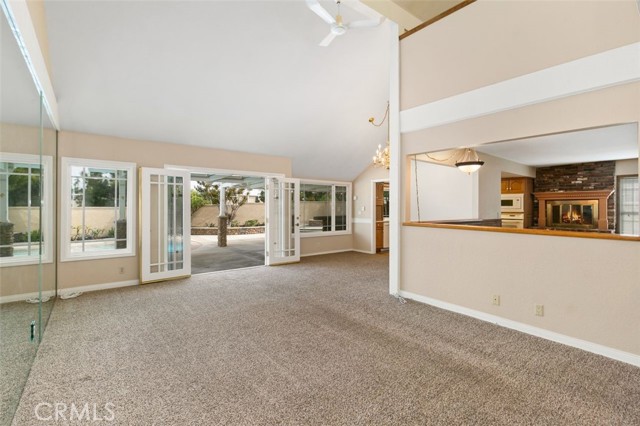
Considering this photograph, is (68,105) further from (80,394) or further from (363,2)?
(363,2)

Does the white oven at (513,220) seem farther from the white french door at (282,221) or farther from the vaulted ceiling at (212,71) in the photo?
the white french door at (282,221)

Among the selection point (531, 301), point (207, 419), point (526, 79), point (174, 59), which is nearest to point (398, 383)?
point (207, 419)

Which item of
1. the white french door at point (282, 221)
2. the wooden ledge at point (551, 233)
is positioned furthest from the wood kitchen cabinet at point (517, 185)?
the white french door at point (282, 221)

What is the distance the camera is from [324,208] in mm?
8750

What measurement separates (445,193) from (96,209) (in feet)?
21.9

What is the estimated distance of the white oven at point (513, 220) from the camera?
7.57 metres

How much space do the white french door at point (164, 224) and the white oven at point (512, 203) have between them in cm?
732

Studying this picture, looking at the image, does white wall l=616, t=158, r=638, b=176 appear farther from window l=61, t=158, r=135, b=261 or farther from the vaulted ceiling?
window l=61, t=158, r=135, b=261

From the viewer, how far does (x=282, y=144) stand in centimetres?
685

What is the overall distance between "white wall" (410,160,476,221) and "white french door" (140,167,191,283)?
4.43m

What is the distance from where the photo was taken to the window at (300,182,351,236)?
27.5 feet

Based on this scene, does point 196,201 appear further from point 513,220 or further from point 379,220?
point 513,220

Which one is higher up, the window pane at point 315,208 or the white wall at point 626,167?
the white wall at point 626,167

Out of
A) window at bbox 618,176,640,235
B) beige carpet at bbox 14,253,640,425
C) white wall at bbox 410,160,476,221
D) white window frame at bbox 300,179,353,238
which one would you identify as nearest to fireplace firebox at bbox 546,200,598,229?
window at bbox 618,176,640,235
